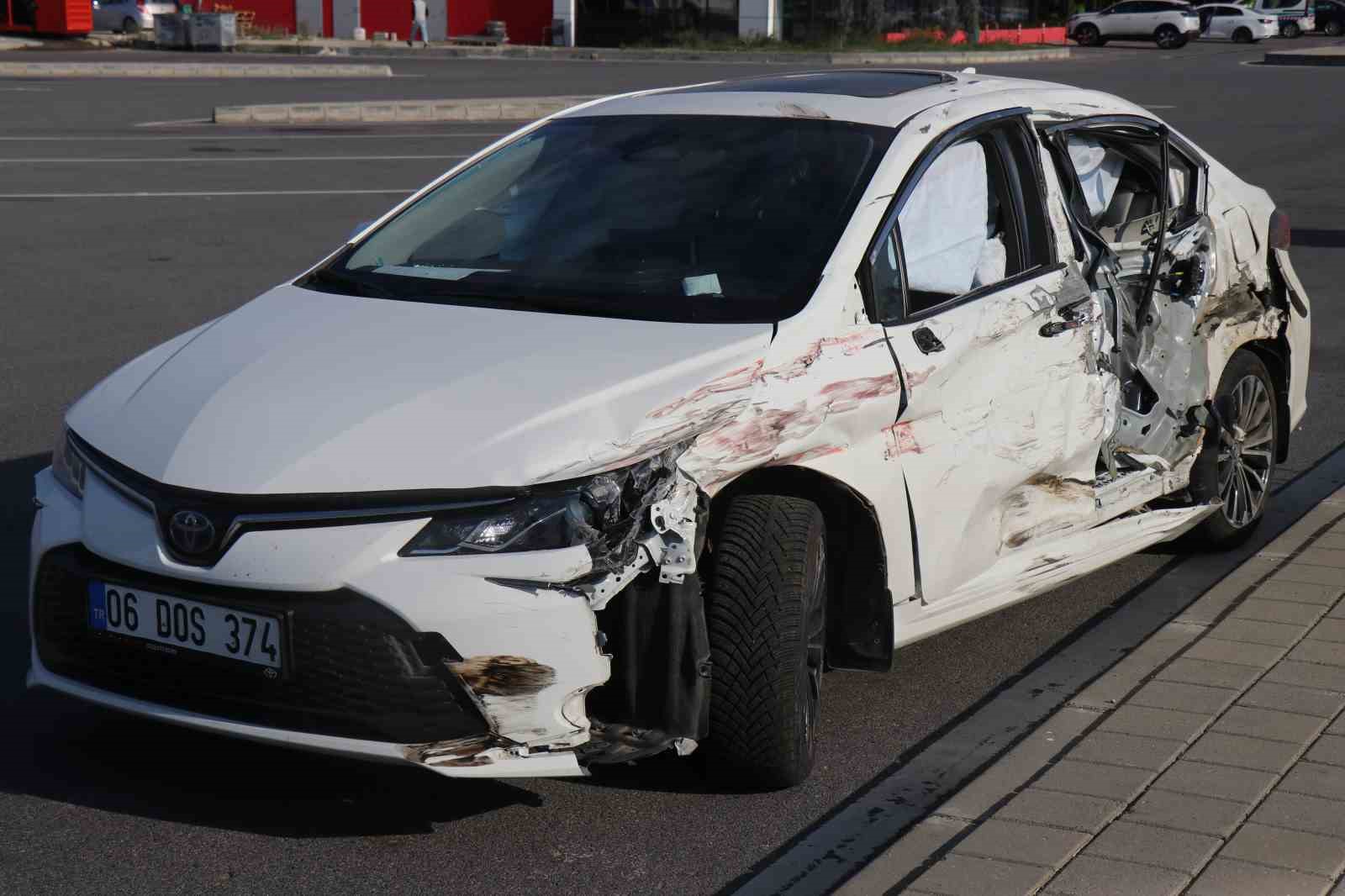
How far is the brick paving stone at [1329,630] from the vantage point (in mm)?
5168

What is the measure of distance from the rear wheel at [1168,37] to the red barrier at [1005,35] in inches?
136

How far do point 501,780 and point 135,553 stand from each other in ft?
3.49

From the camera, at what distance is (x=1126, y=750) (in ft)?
14.1

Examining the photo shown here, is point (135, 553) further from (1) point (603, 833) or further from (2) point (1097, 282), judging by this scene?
(2) point (1097, 282)

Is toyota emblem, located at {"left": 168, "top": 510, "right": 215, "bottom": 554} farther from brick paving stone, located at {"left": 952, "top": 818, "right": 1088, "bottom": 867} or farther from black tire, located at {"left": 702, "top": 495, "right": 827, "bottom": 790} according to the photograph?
brick paving stone, located at {"left": 952, "top": 818, "right": 1088, "bottom": 867}

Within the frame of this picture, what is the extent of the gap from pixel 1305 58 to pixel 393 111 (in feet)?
97.6

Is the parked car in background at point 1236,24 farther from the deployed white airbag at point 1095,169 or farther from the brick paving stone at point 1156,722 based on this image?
the brick paving stone at point 1156,722

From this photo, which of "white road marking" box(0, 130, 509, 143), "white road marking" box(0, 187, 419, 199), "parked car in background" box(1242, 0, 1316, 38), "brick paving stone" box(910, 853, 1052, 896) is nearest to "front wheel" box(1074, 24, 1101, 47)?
"parked car in background" box(1242, 0, 1316, 38)

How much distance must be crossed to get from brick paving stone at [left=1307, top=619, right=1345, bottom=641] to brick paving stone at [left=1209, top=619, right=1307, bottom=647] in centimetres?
4

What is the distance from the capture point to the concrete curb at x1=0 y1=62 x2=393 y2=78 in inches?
Result: 1366

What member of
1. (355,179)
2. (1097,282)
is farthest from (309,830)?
(355,179)

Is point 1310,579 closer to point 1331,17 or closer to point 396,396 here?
point 396,396

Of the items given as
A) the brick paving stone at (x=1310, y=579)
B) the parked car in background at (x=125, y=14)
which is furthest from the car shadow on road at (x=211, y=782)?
the parked car in background at (x=125, y=14)

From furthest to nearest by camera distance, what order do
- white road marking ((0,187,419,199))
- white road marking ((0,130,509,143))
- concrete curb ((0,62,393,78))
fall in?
concrete curb ((0,62,393,78)) → white road marking ((0,130,509,143)) → white road marking ((0,187,419,199))
